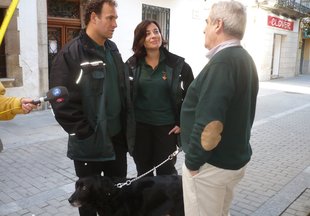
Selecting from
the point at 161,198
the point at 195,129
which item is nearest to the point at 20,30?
the point at 161,198

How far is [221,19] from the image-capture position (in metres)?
2.17

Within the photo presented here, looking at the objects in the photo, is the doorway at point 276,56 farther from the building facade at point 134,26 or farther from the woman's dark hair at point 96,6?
the woman's dark hair at point 96,6

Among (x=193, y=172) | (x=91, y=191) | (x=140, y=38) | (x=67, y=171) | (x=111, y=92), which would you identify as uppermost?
(x=140, y=38)

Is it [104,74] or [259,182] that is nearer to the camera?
[104,74]

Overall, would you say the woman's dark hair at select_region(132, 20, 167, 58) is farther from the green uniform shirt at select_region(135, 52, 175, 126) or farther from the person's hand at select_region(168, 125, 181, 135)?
the person's hand at select_region(168, 125, 181, 135)

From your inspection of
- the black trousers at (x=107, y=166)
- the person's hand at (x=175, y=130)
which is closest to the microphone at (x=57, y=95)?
the black trousers at (x=107, y=166)

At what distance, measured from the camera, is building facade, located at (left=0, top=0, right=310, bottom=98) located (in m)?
8.65

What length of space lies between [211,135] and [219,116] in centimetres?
12

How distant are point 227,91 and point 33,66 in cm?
780

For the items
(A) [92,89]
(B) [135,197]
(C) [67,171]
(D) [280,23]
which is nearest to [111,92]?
(A) [92,89]

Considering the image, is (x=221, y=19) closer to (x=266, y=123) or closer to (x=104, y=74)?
(x=104, y=74)

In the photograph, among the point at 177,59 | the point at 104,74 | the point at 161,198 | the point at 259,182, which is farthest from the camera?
the point at 259,182

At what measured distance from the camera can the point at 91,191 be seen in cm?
274

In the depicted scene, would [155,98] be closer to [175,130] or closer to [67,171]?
[175,130]
